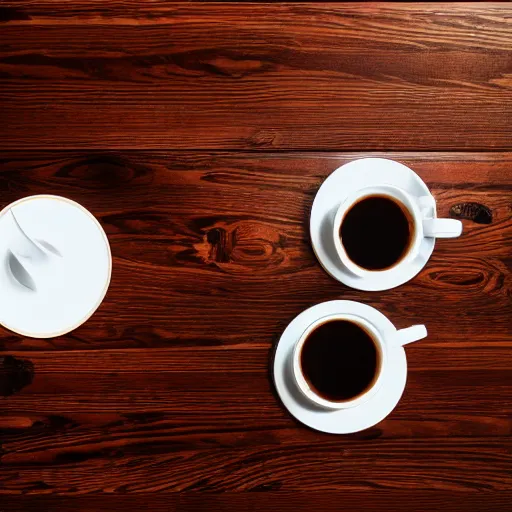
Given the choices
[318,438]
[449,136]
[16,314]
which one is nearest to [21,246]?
[16,314]

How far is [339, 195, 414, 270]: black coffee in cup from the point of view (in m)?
0.75

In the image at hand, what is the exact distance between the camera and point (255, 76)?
80 cm

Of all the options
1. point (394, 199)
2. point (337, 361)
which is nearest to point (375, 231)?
point (394, 199)

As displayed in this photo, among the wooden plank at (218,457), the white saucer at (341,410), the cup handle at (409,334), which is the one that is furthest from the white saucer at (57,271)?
the cup handle at (409,334)

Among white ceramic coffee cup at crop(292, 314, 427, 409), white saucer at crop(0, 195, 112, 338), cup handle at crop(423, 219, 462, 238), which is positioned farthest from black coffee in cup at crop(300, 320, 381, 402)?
white saucer at crop(0, 195, 112, 338)

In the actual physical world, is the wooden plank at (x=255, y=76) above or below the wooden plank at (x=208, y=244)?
above

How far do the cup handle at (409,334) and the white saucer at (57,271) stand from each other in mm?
379

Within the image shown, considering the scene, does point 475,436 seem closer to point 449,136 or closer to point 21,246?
point 449,136

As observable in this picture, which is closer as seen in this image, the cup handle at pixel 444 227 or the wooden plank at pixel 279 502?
the cup handle at pixel 444 227

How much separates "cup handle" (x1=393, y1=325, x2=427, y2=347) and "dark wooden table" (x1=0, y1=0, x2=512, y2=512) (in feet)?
0.23

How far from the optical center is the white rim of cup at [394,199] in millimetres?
735

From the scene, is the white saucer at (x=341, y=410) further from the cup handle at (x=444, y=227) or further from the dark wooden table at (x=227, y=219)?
the cup handle at (x=444, y=227)

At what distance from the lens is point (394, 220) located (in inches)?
29.5

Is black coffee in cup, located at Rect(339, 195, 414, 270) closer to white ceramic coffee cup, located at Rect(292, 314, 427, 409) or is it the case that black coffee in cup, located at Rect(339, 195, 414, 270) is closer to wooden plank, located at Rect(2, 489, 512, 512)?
white ceramic coffee cup, located at Rect(292, 314, 427, 409)
